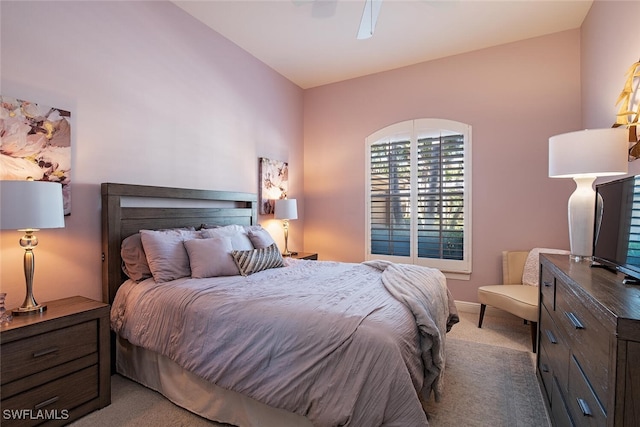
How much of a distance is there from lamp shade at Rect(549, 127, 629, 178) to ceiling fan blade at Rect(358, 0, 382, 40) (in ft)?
5.32

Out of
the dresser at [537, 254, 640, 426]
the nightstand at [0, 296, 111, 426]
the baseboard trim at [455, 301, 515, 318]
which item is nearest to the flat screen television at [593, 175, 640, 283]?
the dresser at [537, 254, 640, 426]

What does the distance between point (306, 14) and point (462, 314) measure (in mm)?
3699

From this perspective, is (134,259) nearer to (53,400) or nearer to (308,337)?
(53,400)

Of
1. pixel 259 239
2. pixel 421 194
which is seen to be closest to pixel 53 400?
pixel 259 239

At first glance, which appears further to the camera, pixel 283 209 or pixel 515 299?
pixel 283 209

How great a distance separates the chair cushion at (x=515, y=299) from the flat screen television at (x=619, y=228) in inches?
44.5

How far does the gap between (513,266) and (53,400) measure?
158 inches

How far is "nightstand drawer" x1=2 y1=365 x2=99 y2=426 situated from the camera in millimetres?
1613

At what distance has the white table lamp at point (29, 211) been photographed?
64.8 inches

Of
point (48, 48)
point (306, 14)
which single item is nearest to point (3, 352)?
point (48, 48)

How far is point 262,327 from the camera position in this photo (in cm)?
166

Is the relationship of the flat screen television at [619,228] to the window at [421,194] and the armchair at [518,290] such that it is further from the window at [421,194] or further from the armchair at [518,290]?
the window at [421,194]

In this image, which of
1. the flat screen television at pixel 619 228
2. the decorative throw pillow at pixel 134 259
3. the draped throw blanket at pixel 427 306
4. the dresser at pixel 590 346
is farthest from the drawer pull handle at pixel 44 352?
the flat screen television at pixel 619 228

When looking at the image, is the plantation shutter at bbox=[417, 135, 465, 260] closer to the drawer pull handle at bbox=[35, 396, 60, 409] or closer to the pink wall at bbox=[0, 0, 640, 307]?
the pink wall at bbox=[0, 0, 640, 307]
